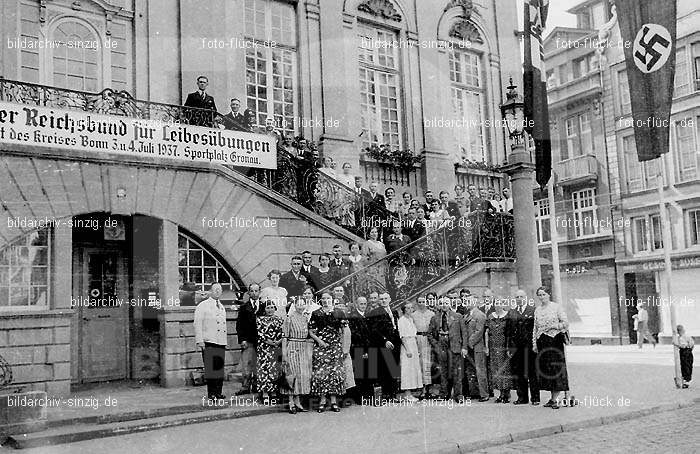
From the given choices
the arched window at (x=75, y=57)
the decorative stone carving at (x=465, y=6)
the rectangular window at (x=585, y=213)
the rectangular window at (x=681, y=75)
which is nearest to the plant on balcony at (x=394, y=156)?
the decorative stone carving at (x=465, y=6)

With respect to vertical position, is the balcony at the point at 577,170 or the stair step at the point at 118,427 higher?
the balcony at the point at 577,170

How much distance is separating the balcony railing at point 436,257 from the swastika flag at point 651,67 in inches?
130

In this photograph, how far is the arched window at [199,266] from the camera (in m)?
13.5

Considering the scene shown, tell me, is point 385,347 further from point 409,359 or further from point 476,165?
point 476,165

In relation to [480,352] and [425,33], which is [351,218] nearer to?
[480,352]

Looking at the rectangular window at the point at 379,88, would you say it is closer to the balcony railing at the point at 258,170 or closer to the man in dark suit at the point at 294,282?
the balcony railing at the point at 258,170

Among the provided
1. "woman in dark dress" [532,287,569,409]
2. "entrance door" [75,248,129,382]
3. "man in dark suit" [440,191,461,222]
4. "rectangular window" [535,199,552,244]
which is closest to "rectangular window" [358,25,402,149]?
"man in dark suit" [440,191,461,222]

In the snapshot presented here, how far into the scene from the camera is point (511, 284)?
1479 cm

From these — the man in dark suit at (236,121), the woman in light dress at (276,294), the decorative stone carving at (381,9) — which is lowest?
the woman in light dress at (276,294)

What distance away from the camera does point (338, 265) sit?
1311 cm

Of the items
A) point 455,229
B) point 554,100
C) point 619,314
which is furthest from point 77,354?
point 554,100

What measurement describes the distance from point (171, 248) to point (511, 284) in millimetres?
6784

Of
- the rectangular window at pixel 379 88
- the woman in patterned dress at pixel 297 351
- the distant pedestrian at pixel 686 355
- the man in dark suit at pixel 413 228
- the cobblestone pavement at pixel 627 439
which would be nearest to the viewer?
the cobblestone pavement at pixel 627 439

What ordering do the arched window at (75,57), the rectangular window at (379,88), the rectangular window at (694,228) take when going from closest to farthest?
the arched window at (75,57) → the rectangular window at (694,228) → the rectangular window at (379,88)
